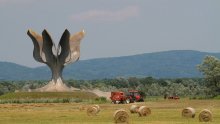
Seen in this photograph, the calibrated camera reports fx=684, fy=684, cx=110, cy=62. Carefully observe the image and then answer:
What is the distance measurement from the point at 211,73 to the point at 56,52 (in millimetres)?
25837

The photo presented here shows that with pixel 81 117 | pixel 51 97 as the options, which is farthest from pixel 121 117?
pixel 51 97

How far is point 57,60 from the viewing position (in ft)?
364

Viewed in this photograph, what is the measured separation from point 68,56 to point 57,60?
208 centimetres

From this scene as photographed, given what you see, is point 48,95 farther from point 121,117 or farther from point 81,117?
point 121,117

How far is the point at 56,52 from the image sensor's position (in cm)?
11031

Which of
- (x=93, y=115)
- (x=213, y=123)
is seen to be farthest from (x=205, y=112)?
(x=93, y=115)

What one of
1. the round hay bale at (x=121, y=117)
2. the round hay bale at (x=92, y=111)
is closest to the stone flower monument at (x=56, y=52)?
the round hay bale at (x=92, y=111)

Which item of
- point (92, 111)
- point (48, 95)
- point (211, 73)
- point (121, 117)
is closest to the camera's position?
point (121, 117)

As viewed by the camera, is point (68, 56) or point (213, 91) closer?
point (213, 91)

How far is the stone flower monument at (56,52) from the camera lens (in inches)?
4198

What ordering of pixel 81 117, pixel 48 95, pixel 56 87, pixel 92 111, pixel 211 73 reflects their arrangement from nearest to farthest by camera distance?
pixel 81 117, pixel 92 111, pixel 211 73, pixel 48 95, pixel 56 87

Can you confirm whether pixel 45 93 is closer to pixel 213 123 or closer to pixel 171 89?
pixel 171 89

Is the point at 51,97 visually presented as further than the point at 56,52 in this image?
No

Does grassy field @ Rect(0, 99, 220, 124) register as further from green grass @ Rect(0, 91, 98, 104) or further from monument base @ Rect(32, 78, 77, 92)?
monument base @ Rect(32, 78, 77, 92)
